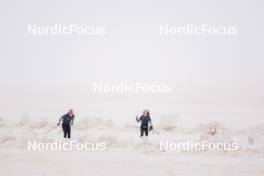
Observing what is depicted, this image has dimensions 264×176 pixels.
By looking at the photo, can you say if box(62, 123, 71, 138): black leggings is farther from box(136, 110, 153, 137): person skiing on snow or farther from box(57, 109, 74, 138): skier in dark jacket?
box(136, 110, 153, 137): person skiing on snow

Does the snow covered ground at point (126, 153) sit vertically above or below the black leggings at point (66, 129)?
below

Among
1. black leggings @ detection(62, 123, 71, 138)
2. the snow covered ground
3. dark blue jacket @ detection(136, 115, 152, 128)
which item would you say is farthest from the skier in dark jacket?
dark blue jacket @ detection(136, 115, 152, 128)

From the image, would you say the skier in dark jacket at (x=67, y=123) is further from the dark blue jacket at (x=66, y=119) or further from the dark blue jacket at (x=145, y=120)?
the dark blue jacket at (x=145, y=120)

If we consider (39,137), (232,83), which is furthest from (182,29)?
(232,83)

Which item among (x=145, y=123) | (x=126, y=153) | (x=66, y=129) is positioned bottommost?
(x=126, y=153)

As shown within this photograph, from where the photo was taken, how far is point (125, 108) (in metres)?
15.6

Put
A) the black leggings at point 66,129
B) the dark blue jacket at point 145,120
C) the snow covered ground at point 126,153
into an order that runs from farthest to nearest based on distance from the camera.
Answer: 1. the black leggings at point 66,129
2. the dark blue jacket at point 145,120
3. the snow covered ground at point 126,153

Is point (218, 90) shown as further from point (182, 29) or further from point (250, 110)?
point (182, 29)

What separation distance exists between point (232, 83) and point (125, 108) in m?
3.86

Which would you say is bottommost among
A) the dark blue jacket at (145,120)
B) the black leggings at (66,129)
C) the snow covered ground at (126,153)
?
the snow covered ground at (126,153)

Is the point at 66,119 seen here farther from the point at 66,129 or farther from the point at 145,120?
the point at 145,120

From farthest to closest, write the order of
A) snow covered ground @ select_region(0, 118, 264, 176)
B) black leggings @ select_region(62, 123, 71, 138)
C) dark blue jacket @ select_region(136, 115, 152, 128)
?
1. black leggings @ select_region(62, 123, 71, 138)
2. dark blue jacket @ select_region(136, 115, 152, 128)
3. snow covered ground @ select_region(0, 118, 264, 176)

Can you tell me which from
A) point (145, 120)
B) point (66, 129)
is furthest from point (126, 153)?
point (66, 129)

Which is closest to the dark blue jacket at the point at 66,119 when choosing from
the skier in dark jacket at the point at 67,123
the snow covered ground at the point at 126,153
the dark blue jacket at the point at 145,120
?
the skier in dark jacket at the point at 67,123
